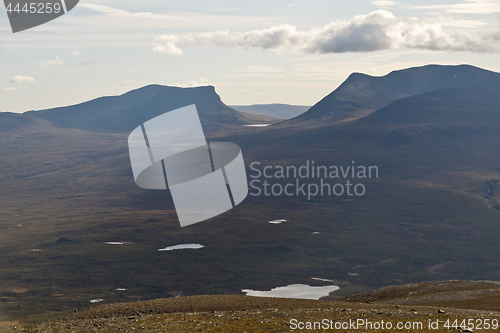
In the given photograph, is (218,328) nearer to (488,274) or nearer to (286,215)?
(488,274)

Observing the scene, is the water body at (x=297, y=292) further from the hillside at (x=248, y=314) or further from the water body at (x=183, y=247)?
the hillside at (x=248, y=314)

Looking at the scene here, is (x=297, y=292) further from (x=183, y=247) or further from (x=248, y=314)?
(x=248, y=314)

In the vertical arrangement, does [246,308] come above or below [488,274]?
above

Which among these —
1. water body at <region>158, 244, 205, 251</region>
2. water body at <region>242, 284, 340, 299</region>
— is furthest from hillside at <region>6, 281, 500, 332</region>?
water body at <region>158, 244, 205, 251</region>

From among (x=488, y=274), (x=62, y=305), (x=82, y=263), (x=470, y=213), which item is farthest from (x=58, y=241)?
(x=470, y=213)

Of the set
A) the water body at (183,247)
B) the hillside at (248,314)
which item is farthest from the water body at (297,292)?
the hillside at (248,314)

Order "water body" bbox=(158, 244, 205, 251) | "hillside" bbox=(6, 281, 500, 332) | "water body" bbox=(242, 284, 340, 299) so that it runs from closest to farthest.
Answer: "hillside" bbox=(6, 281, 500, 332), "water body" bbox=(242, 284, 340, 299), "water body" bbox=(158, 244, 205, 251)

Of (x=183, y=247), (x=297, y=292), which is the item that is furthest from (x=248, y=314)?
(x=183, y=247)

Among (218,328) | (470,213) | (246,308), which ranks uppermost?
(218,328)

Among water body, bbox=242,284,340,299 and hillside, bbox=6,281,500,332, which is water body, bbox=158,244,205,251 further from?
hillside, bbox=6,281,500,332
